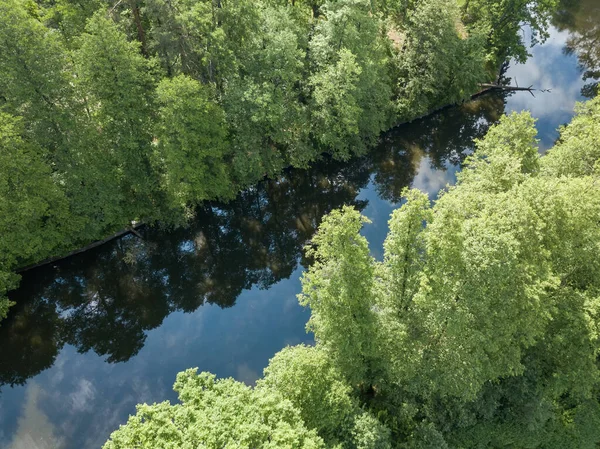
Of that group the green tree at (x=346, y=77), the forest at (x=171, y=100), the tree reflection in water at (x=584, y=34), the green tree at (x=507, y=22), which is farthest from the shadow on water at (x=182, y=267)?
the tree reflection in water at (x=584, y=34)

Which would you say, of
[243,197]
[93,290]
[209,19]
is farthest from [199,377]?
[209,19]

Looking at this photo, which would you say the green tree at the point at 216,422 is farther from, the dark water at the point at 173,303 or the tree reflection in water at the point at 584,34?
the tree reflection in water at the point at 584,34

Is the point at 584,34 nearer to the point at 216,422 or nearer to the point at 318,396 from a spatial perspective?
the point at 318,396

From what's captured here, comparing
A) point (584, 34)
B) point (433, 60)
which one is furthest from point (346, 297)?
point (584, 34)

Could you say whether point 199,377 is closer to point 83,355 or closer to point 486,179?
point 83,355

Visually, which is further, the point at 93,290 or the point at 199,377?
the point at 93,290

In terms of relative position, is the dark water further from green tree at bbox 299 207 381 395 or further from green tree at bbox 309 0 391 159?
green tree at bbox 299 207 381 395

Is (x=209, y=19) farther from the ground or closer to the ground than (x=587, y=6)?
closer to the ground
